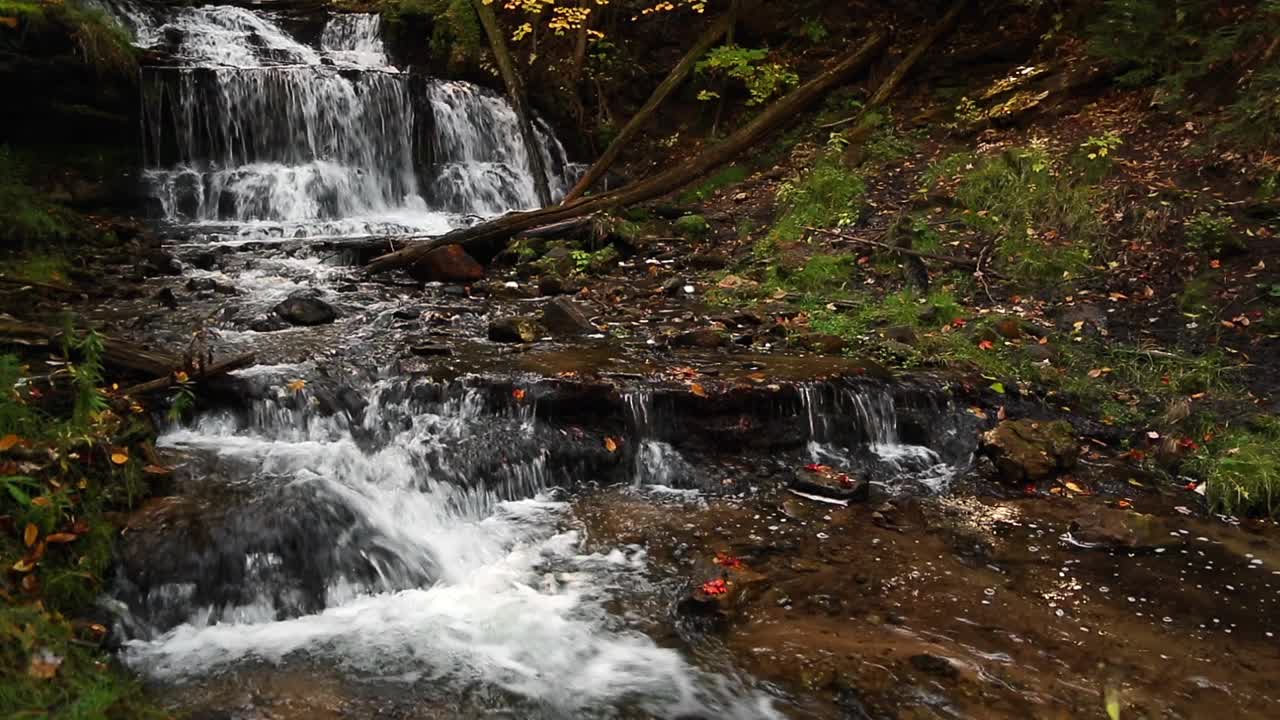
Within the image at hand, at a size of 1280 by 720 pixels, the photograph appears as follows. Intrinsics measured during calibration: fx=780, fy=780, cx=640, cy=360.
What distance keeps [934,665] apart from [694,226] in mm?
8116

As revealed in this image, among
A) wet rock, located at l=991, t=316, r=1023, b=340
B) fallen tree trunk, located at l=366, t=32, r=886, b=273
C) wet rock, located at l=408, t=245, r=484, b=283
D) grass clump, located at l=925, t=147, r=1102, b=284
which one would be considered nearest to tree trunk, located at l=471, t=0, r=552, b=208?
fallen tree trunk, located at l=366, t=32, r=886, b=273

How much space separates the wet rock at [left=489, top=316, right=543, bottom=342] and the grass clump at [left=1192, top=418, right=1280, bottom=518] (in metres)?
5.50

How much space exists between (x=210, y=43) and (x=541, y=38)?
20.1 ft

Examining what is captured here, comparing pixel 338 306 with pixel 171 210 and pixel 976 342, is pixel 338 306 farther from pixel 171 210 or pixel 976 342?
pixel 976 342

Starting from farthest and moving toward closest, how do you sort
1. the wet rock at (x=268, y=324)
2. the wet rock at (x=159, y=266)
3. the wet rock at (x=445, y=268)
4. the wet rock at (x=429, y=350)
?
the wet rock at (x=445, y=268) < the wet rock at (x=159, y=266) < the wet rock at (x=268, y=324) < the wet rock at (x=429, y=350)

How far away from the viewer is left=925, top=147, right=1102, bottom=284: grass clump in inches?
323

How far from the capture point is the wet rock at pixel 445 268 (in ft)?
32.6

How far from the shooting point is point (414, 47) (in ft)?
54.0

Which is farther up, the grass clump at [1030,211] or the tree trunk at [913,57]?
the tree trunk at [913,57]

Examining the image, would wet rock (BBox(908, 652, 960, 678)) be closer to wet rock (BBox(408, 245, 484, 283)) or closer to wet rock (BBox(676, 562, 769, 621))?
wet rock (BBox(676, 562, 769, 621))

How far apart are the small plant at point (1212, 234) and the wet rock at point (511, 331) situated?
6.37 m

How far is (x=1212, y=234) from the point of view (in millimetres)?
7320

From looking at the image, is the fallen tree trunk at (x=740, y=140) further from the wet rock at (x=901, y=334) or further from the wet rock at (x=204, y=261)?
the wet rock at (x=901, y=334)

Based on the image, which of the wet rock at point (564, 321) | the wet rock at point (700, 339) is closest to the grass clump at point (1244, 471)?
the wet rock at point (700, 339)
